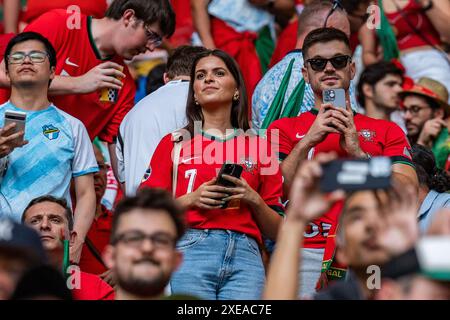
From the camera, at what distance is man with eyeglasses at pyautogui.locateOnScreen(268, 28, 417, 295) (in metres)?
7.25

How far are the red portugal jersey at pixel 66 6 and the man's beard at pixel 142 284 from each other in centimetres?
400

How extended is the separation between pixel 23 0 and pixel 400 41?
12.5 ft

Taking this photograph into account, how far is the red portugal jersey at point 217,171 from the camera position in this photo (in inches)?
279

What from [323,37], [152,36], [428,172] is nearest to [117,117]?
[152,36]

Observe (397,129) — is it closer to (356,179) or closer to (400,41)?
(356,179)

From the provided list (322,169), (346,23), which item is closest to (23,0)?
(346,23)

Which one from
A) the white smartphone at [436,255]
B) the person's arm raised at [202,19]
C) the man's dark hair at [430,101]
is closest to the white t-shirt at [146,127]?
the person's arm raised at [202,19]

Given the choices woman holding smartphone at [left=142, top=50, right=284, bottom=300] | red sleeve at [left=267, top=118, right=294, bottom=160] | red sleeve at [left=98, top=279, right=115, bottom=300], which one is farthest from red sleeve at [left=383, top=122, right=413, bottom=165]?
red sleeve at [left=98, top=279, right=115, bottom=300]

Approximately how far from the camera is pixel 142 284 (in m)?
5.52

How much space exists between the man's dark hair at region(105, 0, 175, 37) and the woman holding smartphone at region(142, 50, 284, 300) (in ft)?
2.97

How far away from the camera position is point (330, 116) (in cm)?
727

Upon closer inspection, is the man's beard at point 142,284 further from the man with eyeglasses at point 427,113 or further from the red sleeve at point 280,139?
the man with eyeglasses at point 427,113

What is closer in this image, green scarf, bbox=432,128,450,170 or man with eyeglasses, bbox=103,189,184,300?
man with eyeglasses, bbox=103,189,184,300

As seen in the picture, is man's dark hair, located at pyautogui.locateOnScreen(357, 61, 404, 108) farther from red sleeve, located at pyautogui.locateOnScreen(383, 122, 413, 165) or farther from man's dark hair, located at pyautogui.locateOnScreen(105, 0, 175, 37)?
red sleeve, located at pyautogui.locateOnScreen(383, 122, 413, 165)
